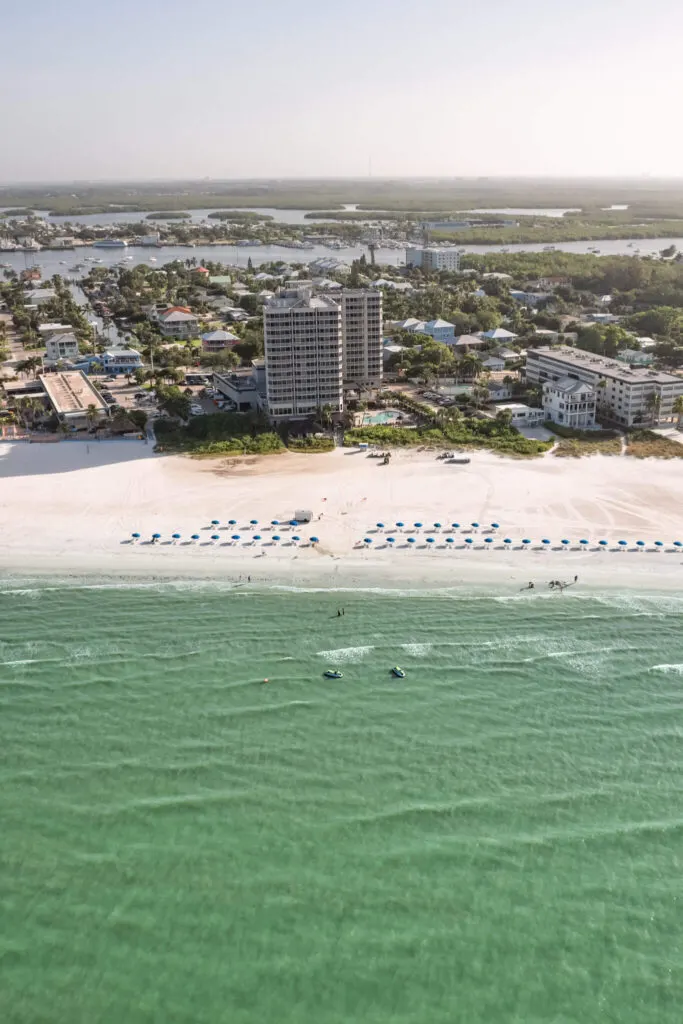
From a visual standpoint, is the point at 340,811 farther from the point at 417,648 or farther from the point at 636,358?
the point at 636,358

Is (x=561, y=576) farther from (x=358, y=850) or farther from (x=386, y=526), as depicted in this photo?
(x=358, y=850)

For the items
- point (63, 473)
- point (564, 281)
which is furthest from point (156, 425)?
point (564, 281)

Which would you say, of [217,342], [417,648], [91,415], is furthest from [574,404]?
[217,342]

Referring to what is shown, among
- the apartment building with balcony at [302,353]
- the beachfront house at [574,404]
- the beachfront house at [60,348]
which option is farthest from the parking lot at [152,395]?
the beachfront house at [574,404]

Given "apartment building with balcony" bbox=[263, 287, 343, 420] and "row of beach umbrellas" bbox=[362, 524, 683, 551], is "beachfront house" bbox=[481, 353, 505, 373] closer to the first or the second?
"apartment building with balcony" bbox=[263, 287, 343, 420]

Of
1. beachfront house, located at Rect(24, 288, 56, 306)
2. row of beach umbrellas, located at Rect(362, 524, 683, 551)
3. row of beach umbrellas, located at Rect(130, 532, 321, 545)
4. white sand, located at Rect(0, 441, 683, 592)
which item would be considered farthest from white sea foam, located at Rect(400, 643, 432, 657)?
beachfront house, located at Rect(24, 288, 56, 306)
